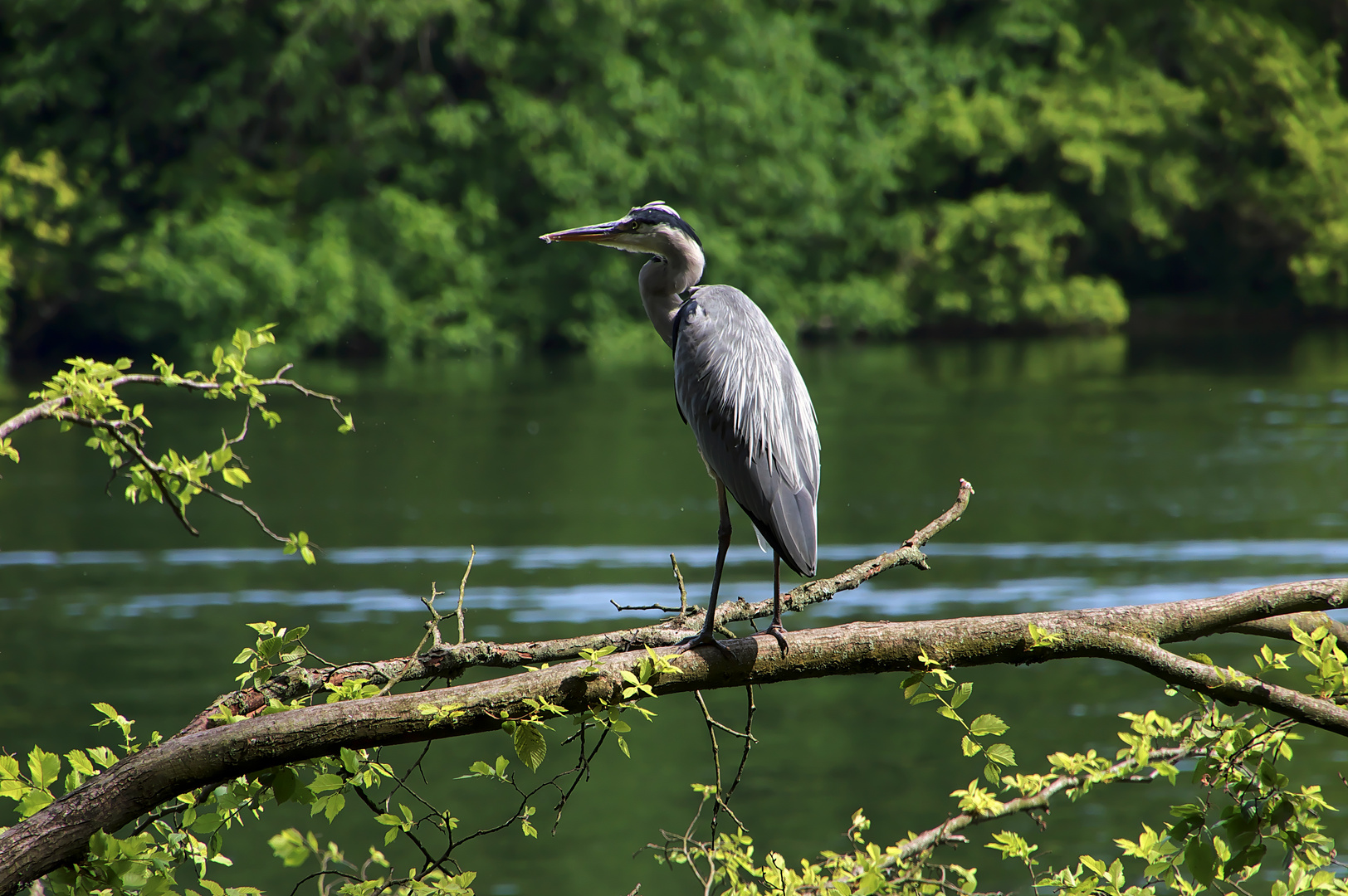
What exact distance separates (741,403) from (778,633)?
0.91m

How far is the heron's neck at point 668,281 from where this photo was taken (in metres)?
4.00

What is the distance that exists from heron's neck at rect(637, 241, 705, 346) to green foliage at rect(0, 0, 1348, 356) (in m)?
29.5

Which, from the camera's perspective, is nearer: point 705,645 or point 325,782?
point 325,782

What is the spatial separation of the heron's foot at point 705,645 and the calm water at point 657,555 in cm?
485

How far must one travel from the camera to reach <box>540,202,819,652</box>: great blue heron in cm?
337

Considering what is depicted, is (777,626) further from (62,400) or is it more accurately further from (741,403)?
(62,400)

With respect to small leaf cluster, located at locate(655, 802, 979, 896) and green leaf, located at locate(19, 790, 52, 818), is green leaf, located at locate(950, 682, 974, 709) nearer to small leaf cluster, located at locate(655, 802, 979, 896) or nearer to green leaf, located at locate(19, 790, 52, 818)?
small leaf cluster, located at locate(655, 802, 979, 896)

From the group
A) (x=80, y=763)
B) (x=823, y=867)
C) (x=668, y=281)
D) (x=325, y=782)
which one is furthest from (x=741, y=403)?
(x=80, y=763)

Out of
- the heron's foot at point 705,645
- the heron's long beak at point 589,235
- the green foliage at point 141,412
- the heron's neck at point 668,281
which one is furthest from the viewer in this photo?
the heron's neck at point 668,281

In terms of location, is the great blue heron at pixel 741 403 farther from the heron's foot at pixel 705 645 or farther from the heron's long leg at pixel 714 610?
the heron's foot at pixel 705 645

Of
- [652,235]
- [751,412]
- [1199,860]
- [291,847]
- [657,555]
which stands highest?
[652,235]

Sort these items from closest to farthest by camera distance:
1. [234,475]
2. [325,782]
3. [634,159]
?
[325,782] → [234,475] → [634,159]

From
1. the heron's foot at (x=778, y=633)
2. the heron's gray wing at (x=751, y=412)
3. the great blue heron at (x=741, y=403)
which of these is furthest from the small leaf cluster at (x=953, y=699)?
the heron's gray wing at (x=751, y=412)

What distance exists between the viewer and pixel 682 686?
8.39 ft
